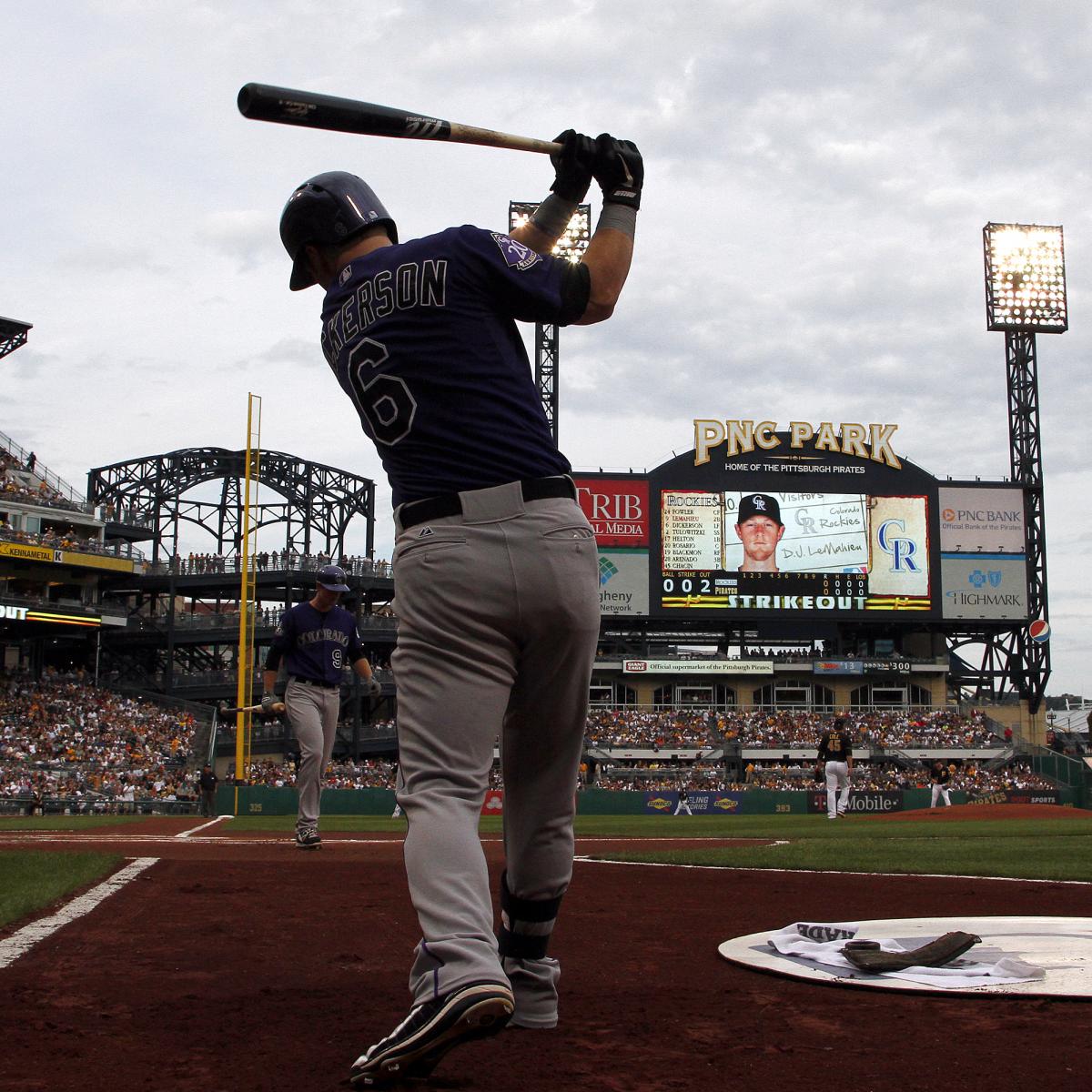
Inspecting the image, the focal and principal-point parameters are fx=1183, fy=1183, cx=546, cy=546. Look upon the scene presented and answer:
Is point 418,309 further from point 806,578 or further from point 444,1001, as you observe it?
point 806,578

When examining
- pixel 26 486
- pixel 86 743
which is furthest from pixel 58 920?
pixel 26 486

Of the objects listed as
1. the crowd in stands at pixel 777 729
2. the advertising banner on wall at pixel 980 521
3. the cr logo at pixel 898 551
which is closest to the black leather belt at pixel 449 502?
the crowd in stands at pixel 777 729

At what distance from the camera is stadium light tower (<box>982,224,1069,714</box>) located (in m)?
A: 46.4

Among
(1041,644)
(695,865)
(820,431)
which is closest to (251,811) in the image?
(695,865)

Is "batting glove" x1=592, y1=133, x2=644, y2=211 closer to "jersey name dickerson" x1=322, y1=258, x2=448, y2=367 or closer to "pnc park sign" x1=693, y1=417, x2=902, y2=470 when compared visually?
"jersey name dickerson" x1=322, y1=258, x2=448, y2=367

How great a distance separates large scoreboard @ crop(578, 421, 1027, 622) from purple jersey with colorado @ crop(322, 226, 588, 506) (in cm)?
3954

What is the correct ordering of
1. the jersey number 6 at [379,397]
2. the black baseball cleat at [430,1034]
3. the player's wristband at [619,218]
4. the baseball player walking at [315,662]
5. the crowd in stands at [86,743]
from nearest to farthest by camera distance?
the black baseball cleat at [430,1034] < the jersey number 6 at [379,397] < the player's wristband at [619,218] < the baseball player walking at [315,662] < the crowd in stands at [86,743]

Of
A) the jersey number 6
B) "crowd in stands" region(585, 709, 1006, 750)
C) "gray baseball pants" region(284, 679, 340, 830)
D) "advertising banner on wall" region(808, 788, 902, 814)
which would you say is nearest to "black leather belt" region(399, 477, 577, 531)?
the jersey number 6

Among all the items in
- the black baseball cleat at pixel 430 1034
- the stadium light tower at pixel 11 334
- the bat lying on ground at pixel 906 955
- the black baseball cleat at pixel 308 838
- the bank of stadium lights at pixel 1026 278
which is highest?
the bank of stadium lights at pixel 1026 278

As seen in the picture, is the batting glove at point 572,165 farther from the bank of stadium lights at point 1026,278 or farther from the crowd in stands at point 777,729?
the bank of stadium lights at point 1026,278

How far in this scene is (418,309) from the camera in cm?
277

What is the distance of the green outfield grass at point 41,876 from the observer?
15.4ft

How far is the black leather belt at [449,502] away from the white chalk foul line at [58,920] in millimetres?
1833

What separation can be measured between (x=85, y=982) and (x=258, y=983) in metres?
0.45
